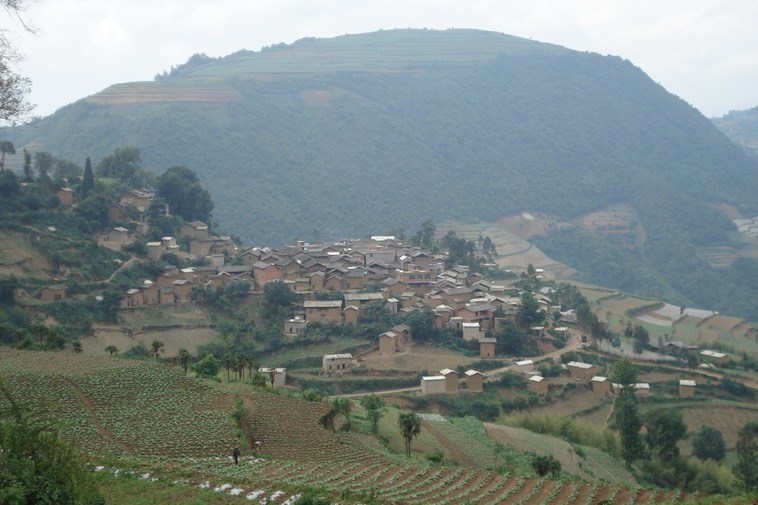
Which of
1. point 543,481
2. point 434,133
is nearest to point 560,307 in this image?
point 543,481

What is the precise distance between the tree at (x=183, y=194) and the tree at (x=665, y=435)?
1053 inches

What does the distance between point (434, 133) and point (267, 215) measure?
35263 mm

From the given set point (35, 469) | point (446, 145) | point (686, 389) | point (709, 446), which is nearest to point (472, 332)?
point (686, 389)

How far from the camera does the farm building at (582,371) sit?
33.0m

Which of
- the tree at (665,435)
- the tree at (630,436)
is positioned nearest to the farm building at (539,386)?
the tree at (630,436)

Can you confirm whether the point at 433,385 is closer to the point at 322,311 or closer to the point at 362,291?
the point at 322,311

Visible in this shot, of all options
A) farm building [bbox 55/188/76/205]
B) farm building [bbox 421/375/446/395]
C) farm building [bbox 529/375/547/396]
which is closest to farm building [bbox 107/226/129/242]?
farm building [bbox 55/188/76/205]

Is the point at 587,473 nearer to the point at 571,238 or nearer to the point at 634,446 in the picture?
the point at 634,446

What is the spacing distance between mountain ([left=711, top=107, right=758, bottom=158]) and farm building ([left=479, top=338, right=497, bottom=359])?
11064 centimetres

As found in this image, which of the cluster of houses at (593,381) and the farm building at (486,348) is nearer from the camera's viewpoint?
the cluster of houses at (593,381)

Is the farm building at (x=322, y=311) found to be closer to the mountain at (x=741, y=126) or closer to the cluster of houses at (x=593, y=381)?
the cluster of houses at (x=593, y=381)

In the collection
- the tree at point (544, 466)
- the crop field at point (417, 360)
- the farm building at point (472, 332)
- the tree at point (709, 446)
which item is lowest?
the tree at point (709, 446)

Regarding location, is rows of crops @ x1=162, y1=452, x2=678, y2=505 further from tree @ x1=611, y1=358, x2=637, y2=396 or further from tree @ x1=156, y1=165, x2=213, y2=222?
tree @ x1=156, y1=165, x2=213, y2=222

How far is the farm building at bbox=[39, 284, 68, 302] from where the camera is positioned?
31344mm
